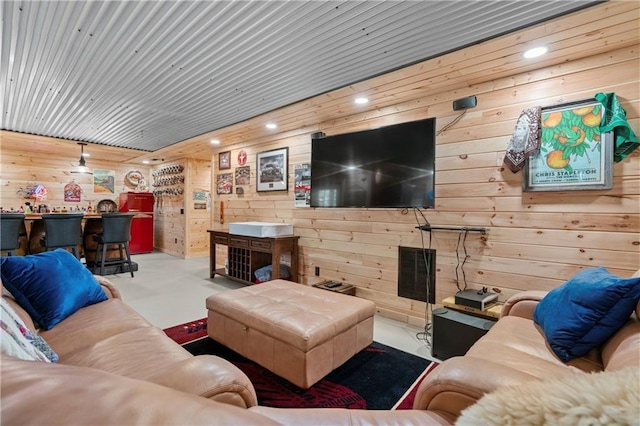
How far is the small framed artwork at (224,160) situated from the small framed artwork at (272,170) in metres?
0.89

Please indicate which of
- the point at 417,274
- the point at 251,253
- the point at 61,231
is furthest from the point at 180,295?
the point at 417,274

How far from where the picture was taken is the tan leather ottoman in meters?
1.81

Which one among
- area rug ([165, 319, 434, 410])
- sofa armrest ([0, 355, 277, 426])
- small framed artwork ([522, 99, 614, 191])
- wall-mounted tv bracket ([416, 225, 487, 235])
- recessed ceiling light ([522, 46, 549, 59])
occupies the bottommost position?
area rug ([165, 319, 434, 410])

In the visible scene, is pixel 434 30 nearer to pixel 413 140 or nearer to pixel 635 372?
pixel 413 140

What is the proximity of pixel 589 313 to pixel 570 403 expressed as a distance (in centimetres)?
129

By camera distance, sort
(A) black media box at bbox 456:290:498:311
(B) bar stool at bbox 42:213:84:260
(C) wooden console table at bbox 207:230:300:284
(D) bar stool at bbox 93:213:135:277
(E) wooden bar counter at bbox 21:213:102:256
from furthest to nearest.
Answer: (D) bar stool at bbox 93:213:135:277 → (E) wooden bar counter at bbox 21:213:102:256 → (B) bar stool at bbox 42:213:84:260 → (C) wooden console table at bbox 207:230:300:284 → (A) black media box at bbox 456:290:498:311

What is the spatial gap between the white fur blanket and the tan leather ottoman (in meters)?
1.37

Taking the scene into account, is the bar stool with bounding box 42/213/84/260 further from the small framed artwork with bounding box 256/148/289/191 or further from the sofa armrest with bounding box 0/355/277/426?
the sofa armrest with bounding box 0/355/277/426

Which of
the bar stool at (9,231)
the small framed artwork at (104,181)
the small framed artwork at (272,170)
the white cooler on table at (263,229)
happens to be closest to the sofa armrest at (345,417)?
the white cooler on table at (263,229)

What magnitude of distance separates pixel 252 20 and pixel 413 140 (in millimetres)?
1670

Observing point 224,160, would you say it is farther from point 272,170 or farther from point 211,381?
point 211,381

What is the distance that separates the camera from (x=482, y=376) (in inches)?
37.5

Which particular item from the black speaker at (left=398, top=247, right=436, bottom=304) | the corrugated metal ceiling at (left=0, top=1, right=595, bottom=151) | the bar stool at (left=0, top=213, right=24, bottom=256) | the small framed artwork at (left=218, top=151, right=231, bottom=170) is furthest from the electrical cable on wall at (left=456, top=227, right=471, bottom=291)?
the bar stool at (left=0, top=213, right=24, bottom=256)

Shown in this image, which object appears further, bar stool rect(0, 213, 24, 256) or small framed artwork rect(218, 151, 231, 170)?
small framed artwork rect(218, 151, 231, 170)
